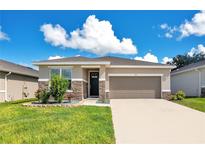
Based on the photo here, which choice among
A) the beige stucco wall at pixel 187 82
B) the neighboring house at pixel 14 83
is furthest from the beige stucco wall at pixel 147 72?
the neighboring house at pixel 14 83

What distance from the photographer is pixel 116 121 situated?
8.61m

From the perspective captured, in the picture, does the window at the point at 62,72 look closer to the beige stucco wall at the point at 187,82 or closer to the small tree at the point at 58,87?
the small tree at the point at 58,87

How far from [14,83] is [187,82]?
48.4ft

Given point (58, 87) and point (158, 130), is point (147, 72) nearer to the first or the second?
point (58, 87)

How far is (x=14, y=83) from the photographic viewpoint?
719 inches

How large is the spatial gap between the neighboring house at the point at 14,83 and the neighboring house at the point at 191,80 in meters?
13.9

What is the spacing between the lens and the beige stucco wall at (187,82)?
19.6 metres

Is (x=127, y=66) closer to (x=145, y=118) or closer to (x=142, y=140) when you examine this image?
(x=145, y=118)

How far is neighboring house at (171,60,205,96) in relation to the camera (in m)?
18.6

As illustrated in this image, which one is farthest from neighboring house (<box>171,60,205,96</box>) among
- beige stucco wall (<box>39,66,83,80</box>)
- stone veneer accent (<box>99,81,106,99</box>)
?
beige stucco wall (<box>39,66,83,80</box>)

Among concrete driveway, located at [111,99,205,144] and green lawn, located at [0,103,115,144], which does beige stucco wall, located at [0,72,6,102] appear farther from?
concrete driveway, located at [111,99,205,144]

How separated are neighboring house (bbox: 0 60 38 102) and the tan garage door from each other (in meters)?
7.49

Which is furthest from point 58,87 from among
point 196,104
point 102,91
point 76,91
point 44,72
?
point 196,104

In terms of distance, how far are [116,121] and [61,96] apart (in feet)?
18.1
